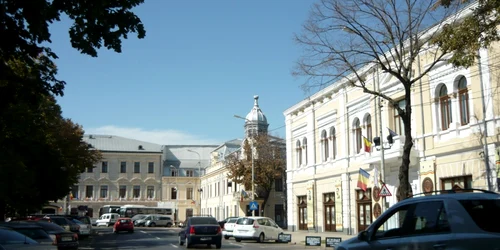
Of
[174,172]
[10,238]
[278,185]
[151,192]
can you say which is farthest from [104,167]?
[10,238]

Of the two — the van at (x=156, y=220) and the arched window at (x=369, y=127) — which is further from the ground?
the arched window at (x=369, y=127)

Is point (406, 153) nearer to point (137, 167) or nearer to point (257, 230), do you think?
point (257, 230)

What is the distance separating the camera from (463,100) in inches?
1087

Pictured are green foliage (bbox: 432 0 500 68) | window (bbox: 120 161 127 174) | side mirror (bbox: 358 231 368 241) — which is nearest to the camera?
side mirror (bbox: 358 231 368 241)

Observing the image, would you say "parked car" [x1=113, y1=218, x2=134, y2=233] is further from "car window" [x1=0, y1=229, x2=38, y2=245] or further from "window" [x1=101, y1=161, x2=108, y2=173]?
"window" [x1=101, y1=161, x2=108, y2=173]

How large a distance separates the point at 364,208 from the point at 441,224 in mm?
29273

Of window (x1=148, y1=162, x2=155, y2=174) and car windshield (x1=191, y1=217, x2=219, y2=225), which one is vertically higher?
window (x1=148, y1=162, x2=155, y2=174)

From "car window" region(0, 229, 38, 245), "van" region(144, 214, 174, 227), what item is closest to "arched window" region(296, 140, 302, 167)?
"car window" region(0, 229, 38, 245)

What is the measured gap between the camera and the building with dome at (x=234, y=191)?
67125 millimetres

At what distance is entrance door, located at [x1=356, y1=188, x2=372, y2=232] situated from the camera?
118 feet

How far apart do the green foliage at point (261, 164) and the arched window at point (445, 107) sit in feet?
109

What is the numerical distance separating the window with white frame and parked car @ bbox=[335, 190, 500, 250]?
64.9ft

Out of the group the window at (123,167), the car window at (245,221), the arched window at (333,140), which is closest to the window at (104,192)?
the window at (123,167)

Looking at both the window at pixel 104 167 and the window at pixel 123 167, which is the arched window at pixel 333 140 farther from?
the window at pixel 104 167
